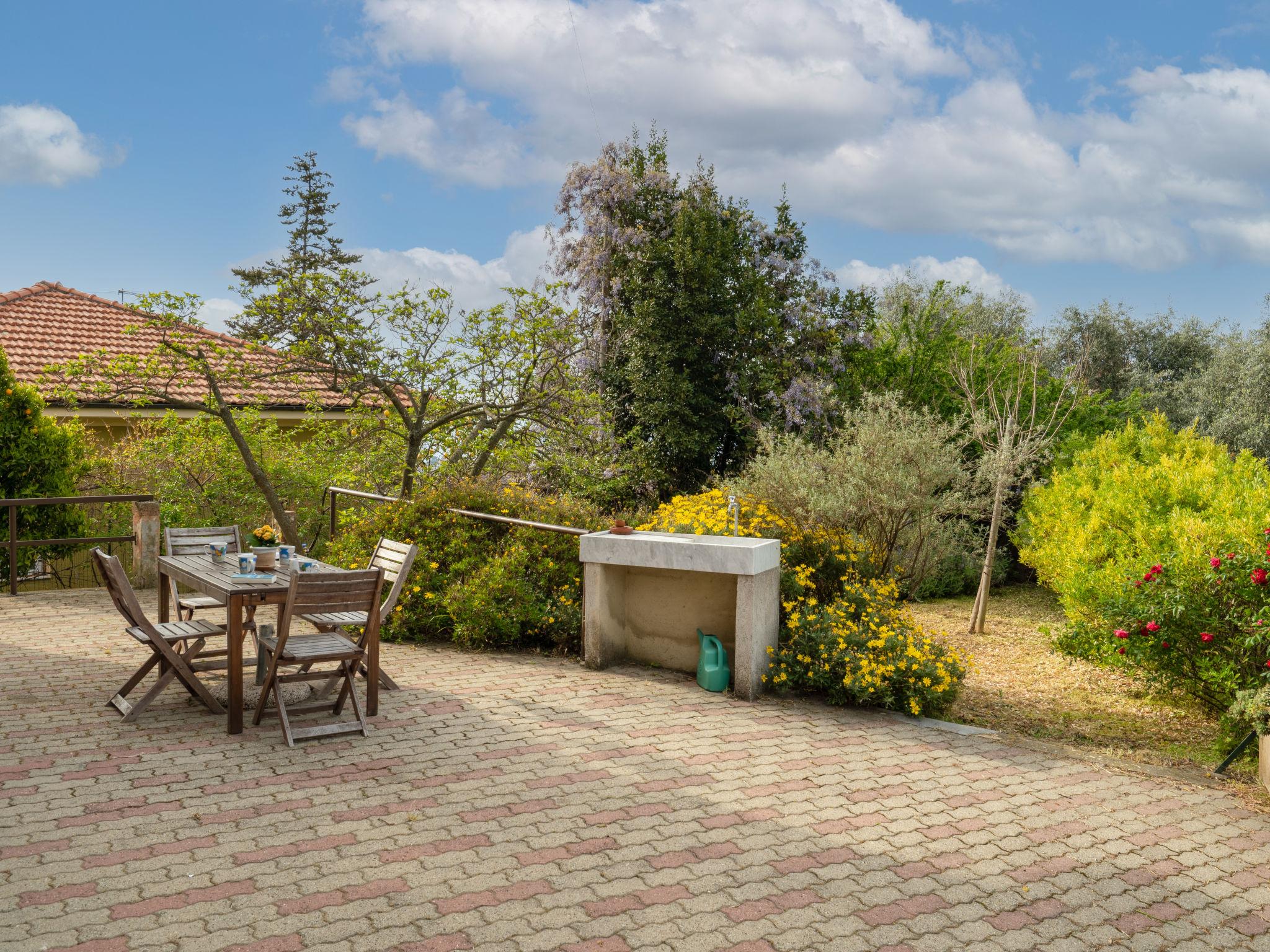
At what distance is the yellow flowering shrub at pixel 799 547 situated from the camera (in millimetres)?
7220

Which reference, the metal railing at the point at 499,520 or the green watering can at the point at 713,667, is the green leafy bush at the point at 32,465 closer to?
the metal railing at the point at 499,520

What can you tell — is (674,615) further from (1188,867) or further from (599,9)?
(599,9)

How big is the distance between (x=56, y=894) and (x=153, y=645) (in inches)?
91.3

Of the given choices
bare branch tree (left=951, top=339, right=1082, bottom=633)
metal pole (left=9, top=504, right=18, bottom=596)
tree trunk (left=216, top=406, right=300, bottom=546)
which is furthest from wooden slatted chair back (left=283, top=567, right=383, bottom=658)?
bare branch tree (left=951, top=339, right=1082, bottom=633)

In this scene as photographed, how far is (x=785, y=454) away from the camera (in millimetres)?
11703

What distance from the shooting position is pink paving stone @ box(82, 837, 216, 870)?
3742 mm

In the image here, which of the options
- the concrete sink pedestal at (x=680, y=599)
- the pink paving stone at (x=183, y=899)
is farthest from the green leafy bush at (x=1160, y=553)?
the pink paving stone at (x=183, y=899)

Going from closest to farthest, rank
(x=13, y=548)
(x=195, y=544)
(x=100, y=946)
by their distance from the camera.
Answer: (x=100, y=946) → (x=195, y=544) → (x=13, y=548)

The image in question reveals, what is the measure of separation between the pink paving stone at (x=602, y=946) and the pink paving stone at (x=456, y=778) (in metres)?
1.64

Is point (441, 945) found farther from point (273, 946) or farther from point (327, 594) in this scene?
point (327, 594)

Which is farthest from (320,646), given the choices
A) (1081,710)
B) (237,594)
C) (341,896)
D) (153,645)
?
(1081,710)

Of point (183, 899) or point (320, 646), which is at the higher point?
point (320, 646)

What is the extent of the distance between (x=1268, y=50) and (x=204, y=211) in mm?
19244

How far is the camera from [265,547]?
246 inches
